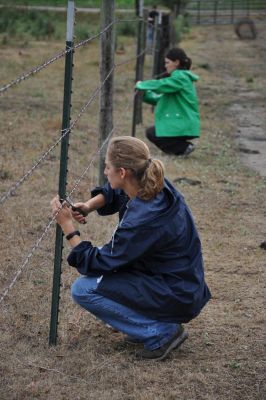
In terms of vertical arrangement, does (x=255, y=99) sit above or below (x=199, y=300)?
below

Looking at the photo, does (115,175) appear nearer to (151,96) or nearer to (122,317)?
(122,317)

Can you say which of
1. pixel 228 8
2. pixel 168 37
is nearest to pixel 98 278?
pixel 168 37

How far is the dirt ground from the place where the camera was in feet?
11.6

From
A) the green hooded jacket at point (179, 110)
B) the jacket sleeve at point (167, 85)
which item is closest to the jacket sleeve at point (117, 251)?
the jacket sleeve at point (167, 85)

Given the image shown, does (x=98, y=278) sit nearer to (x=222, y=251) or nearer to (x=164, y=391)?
(x=164, y=391)

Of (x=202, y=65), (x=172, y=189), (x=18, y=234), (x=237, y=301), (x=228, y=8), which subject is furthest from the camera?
(x=228, y=8)

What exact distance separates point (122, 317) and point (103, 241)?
72.8 inches

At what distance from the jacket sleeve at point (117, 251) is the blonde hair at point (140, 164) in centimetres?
18

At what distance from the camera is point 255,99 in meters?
14.3

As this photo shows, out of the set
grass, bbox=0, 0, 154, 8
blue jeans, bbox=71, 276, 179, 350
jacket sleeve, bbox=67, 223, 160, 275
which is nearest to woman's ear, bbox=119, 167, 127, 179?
jacket sleeve, bbox=67, 223, 160, 275

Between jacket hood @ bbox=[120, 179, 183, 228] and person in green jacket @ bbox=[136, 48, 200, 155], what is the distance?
15.5ft

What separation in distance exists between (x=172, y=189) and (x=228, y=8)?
124 ft

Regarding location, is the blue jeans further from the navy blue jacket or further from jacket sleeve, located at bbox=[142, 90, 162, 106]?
jacket sleeve, located at bbox=[142, 90, 162, 106]

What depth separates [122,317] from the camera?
376 cm
